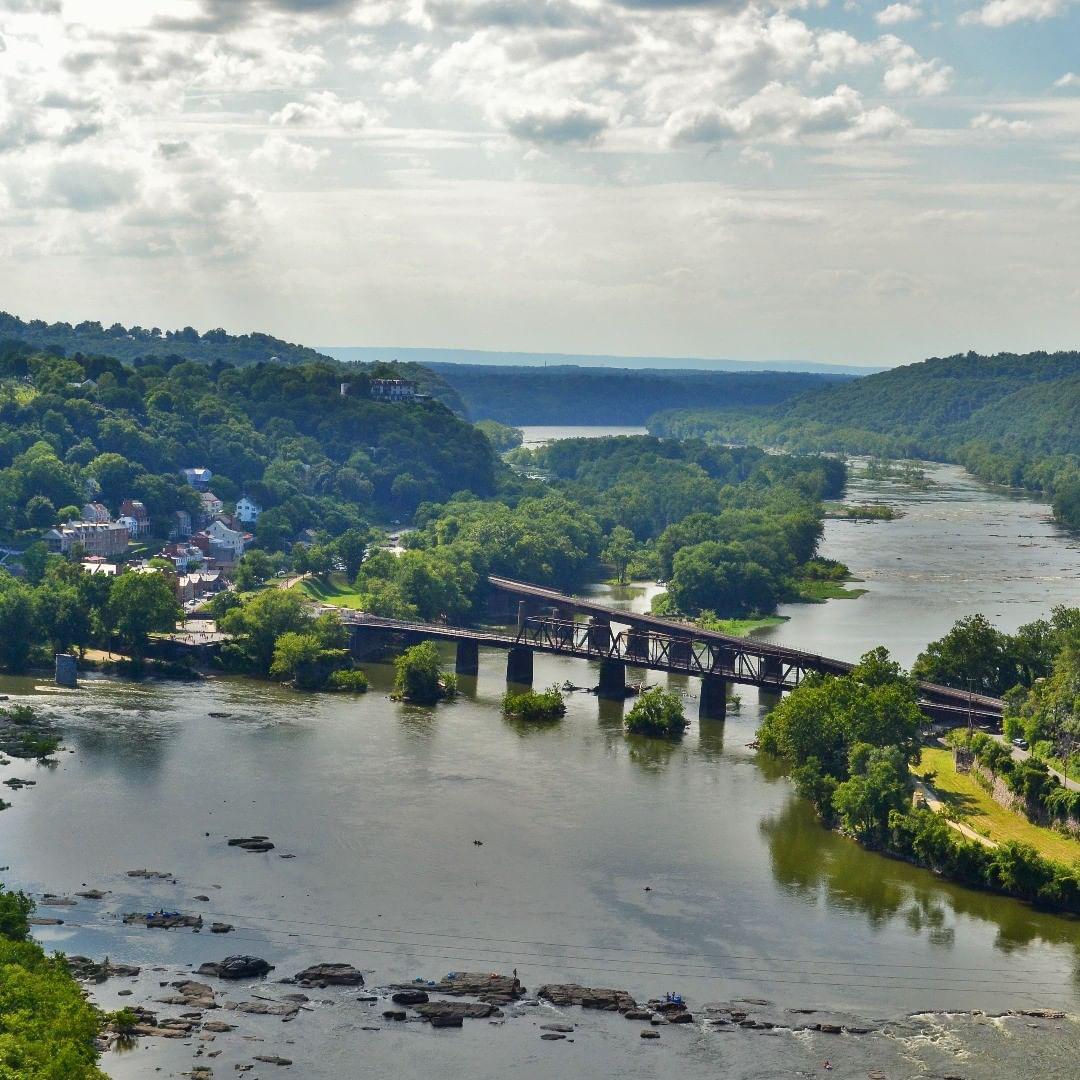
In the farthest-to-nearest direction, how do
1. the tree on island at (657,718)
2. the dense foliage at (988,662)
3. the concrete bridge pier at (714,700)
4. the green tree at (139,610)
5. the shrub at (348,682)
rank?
the green tree at (139,610) < the shrub at (348,682) < the concrete bridge pier at (714,700) < the dense foliage at (988,662) < the tree on island at (657,718)

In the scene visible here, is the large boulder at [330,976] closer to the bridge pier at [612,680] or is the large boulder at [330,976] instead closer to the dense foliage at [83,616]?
the bridge pier at [612,680]

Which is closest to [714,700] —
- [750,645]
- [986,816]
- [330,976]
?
[750,645]

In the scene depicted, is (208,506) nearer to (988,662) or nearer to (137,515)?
(137,515)

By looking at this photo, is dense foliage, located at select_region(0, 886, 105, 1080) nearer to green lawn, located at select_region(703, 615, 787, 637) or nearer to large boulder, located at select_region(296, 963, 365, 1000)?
large boulder, located at select_region(296, 963, 365, 1000)

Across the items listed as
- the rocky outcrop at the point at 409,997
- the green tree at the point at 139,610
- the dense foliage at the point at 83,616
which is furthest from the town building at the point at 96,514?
the rocky outcrop at the point at 409,997

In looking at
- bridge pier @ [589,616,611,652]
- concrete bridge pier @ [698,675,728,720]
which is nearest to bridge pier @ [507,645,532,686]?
bridge pier @ [589,616,611,652]

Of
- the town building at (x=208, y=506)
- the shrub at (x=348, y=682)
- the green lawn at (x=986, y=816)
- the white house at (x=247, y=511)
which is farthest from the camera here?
the white house at (x=247, y=511)
